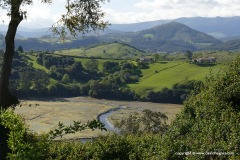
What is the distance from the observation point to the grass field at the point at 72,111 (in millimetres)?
98250

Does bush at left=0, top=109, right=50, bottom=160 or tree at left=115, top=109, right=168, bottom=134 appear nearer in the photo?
bush at left=0, top=109, right=50, bottom=160

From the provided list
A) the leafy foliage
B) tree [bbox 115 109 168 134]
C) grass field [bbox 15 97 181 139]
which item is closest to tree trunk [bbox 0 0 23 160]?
the leafy foliage

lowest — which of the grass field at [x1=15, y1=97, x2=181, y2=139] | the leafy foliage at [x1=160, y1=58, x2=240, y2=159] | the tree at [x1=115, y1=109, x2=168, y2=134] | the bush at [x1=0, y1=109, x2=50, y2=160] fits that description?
the grass field at [x1=15, y1=97, x2=181, y2=139]

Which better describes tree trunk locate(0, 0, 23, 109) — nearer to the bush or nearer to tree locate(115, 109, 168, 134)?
the bush

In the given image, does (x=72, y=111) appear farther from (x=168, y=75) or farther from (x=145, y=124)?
(x=168, y=75)

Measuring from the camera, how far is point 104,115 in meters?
120

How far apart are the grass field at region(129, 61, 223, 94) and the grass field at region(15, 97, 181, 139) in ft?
52.3

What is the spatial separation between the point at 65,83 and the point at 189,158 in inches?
6357

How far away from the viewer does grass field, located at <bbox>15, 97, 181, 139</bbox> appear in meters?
98.2

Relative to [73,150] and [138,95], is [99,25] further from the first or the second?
[138,95]

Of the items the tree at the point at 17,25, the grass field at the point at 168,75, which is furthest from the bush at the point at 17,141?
the grass field at the point at 168,75

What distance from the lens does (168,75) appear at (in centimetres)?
17700

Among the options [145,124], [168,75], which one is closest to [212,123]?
[145,124]

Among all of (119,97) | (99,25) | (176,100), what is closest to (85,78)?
(119,97)
